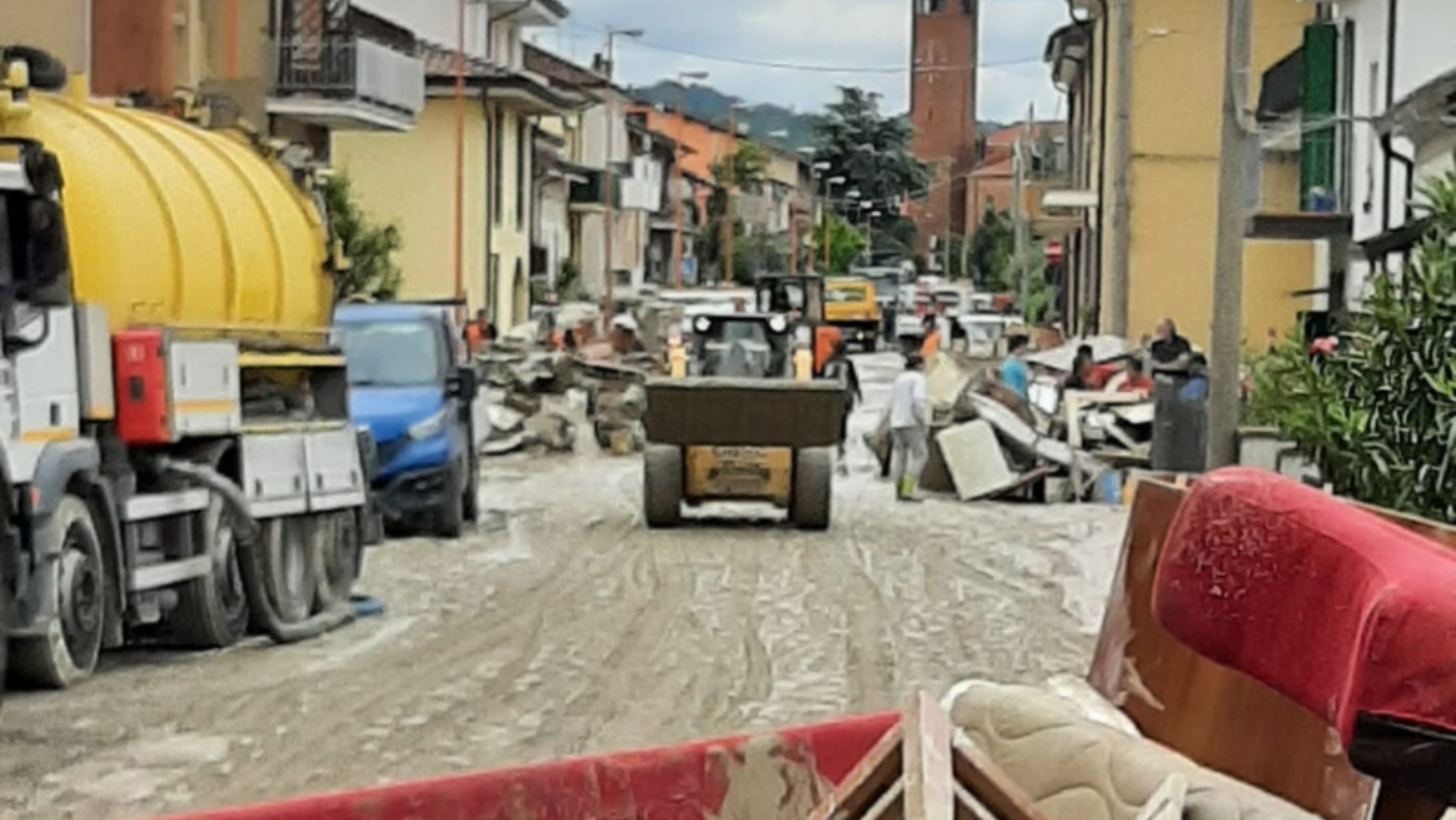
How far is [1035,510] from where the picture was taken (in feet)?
110

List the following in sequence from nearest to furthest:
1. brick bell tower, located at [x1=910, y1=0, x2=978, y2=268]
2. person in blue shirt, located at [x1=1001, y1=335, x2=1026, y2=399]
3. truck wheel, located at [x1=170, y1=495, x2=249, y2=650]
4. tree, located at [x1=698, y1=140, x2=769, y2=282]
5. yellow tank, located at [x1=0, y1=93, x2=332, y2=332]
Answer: yellow tank, located at [x1=0, y1=93, x2=332, y2=332], truck wheel, located at [x1=170, y1=495, x2=249, y2=650], person in blue shirt, located at [x1=1001, y1=335, x2=1026, y2=399], tree, located at [x1=698, y1=140, x2=769, y2=282], brick bell tower, located at [x1=910, y1=0, x2=978, y2=268]

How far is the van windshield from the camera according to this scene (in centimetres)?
2816

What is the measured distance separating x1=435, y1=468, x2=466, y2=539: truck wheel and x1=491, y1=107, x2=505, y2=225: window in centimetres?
3891

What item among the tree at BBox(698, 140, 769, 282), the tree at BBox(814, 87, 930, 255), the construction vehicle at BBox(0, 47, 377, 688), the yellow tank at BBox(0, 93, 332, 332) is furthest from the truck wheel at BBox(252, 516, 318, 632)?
the tree at BBox(814, 87, 930, 255)

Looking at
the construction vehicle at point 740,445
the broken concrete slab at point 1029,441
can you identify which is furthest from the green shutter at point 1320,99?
the construction vehicle at point 740,445

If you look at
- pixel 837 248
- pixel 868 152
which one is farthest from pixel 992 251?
pixel 868 152

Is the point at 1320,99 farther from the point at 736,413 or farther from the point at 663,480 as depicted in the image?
the point at 663,480

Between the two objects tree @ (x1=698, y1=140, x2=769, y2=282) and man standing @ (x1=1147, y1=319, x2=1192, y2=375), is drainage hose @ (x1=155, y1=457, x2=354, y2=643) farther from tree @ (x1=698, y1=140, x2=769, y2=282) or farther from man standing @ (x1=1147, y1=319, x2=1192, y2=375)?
tree @ (x1=698, y1=140, x2=769, y2=282)

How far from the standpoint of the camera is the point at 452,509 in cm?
2781

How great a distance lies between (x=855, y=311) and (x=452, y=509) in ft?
210

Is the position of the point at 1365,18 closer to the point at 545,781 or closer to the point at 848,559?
the point at 848,559

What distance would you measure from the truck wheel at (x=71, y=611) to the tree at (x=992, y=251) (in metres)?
106

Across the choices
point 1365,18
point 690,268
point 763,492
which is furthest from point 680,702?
point 690,268

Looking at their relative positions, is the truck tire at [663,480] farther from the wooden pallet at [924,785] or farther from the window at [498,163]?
the window at [498,163]
